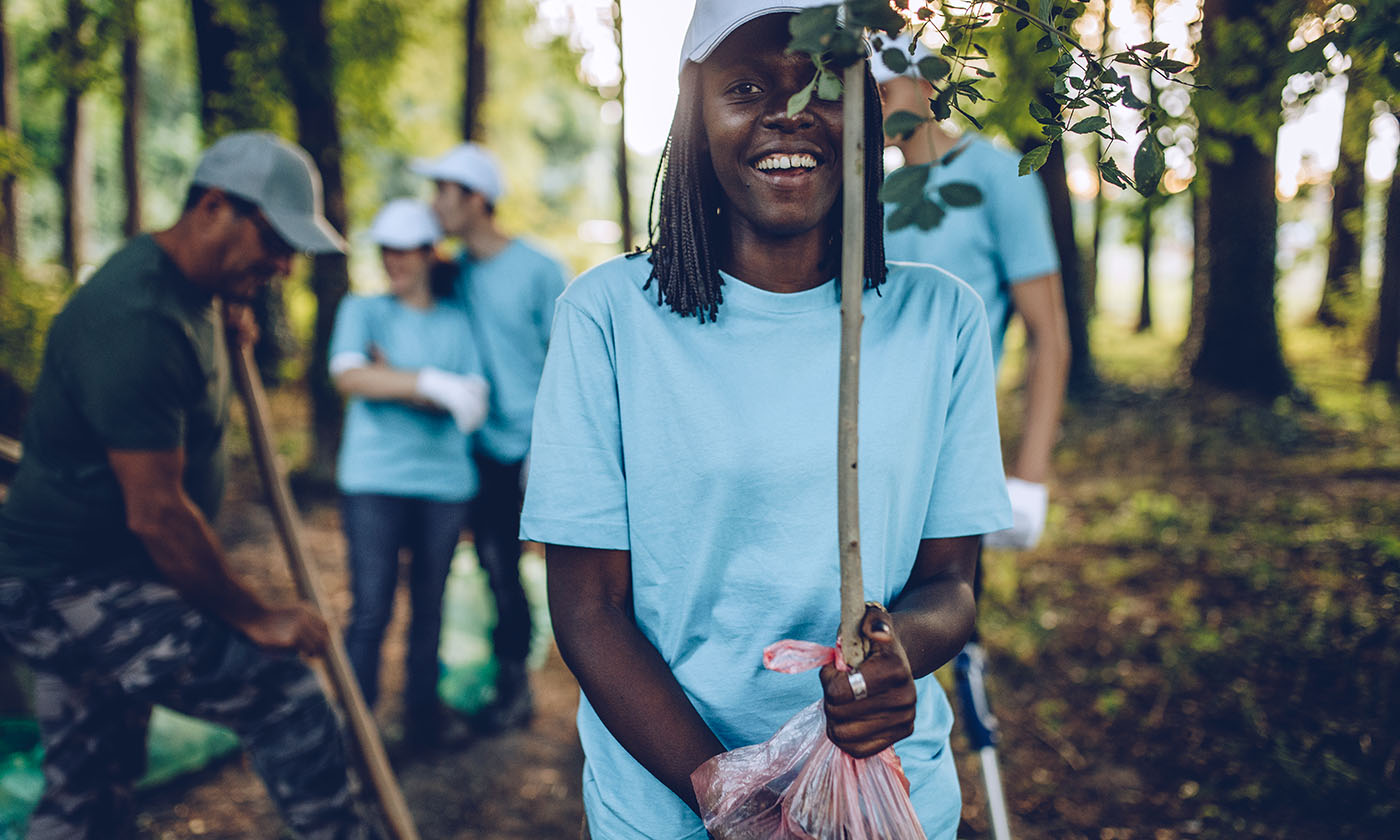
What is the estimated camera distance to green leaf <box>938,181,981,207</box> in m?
1.08

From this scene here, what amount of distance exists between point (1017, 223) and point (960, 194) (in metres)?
1.69

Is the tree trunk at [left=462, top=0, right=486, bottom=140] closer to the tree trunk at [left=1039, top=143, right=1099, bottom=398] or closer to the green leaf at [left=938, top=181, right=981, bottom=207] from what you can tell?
the tree trunk at [left=1039, top=143, right=1099, bottom=398]

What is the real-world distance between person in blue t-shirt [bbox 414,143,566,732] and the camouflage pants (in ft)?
4.90

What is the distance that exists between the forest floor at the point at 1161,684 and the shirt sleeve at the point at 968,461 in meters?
2.45

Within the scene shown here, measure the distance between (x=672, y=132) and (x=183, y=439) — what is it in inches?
65.8

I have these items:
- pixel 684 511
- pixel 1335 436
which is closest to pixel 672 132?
pixel 684 511

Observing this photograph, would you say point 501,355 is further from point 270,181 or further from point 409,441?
point 270,181

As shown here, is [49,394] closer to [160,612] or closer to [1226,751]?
[160,612]

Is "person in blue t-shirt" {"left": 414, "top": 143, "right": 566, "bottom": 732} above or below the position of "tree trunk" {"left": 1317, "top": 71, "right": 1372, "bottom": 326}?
below

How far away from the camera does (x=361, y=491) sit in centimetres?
360

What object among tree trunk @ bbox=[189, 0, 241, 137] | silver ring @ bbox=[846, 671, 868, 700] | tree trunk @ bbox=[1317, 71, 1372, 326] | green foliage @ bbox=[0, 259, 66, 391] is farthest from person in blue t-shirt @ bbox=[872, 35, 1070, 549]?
tree trunk @ bbox=[1317, 71, 1372, 326]

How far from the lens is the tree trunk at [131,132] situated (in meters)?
10.8

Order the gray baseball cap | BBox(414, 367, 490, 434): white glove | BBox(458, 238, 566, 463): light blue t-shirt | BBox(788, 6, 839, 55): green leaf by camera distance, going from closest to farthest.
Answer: BBox(788, 6, 839, 55): green leaf < the gray baseball cap < BBox(414, 367, 490, 434): white glove < BBox(458, 238, 566, 463): light blue t-shirt

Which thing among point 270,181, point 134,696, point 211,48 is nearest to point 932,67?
point 270,181
